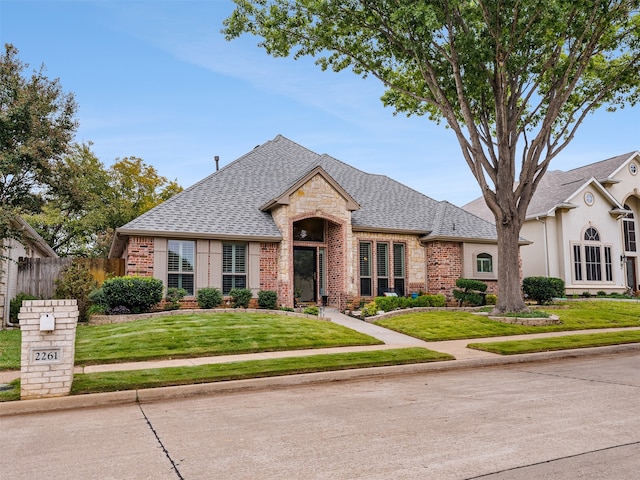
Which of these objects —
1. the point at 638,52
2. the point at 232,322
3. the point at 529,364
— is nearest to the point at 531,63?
the point at 638,52

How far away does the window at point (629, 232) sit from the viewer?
95.1 feet

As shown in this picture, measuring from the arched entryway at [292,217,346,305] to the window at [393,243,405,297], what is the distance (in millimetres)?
2772

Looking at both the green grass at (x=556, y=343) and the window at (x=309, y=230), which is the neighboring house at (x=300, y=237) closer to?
the window at (x=309, y=230)

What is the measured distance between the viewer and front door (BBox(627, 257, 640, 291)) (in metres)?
29.1

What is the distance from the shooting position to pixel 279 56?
53.5 ft

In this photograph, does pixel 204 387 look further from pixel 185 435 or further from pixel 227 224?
pixel 227 224

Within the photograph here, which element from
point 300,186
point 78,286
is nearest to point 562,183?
point 300,186

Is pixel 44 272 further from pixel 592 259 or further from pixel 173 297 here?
pixel 592 259

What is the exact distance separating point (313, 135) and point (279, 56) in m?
14.8

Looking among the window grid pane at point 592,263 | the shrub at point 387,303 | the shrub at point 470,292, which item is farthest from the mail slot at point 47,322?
the window grid pane at point 592,263

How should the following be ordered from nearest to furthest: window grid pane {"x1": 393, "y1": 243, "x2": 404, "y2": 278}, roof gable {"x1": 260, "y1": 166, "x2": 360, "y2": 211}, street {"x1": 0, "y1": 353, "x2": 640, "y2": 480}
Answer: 1. street {"x1": 0, "y1": 353, "x2": 640, "y2": 480}
2. roof gable {"x1": 260, "y1": 166, "x2": 360, "y2": 211}
3. window grid pane {"x1": 393, "y1": 243, "x2": 404, "y2": 278}

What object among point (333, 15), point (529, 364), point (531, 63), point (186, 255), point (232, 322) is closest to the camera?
point (529, 364)

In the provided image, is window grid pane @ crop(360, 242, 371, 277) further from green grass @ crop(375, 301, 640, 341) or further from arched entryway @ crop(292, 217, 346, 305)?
green grass @ crop(375, 301, 640, 341)

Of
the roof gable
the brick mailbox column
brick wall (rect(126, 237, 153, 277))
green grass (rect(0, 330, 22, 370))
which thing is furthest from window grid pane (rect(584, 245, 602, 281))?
the brick mailbox column
